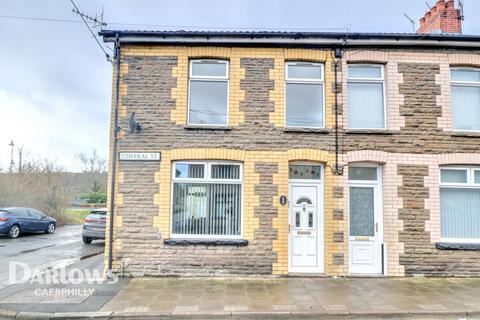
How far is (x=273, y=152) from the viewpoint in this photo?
8.64 meters

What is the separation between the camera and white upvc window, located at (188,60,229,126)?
8.93 meters

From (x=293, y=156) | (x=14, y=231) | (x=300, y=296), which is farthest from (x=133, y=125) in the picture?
(x=14, y=231)

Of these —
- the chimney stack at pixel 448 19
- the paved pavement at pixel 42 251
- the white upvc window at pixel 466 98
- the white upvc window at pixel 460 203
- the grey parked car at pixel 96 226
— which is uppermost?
the chimney stack at pixel 448 19

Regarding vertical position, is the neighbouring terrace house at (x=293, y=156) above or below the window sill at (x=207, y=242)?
above

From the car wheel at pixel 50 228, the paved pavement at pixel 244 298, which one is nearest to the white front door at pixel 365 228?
the paved pavement at pixel 244 298

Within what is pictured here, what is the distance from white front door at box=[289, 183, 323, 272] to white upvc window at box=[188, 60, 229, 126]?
268 cm

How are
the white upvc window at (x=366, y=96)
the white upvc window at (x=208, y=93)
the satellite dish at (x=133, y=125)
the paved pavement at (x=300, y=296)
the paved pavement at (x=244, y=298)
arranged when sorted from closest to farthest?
the paved pavement at (x=244, y=298)
the paved pavement at (x=300, y=296)
the satellite dish at (x=133, y=125)
the white upvc window at (x=208, y=93)
the white upvc window at (x=366, y=96)

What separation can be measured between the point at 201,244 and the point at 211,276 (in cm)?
78

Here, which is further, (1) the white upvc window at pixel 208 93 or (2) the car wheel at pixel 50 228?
(2) the car wheel at pixel 50 228

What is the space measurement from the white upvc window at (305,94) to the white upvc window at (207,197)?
6.64ft

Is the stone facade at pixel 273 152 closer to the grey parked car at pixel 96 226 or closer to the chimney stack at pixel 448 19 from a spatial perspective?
the chimney stack at pixel 448 19

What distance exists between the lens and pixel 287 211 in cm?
857

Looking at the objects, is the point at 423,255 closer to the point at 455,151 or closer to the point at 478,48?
the point at 455,151

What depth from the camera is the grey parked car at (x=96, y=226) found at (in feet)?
47.7
